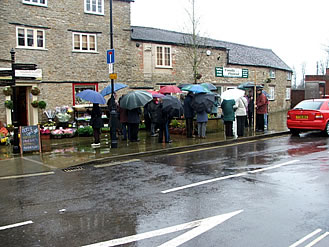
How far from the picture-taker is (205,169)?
891 cm

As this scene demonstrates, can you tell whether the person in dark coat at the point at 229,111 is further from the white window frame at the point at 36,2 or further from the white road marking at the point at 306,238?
the white window frame at the point at 36,2

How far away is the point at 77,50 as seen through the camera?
19.5m

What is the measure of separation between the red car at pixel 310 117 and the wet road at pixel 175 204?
5123 mm

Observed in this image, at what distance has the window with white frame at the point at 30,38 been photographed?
17547 mm

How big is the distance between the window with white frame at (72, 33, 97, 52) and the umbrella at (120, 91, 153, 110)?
7498 millimetres

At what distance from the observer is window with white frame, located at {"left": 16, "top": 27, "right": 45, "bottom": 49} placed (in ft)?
57.6

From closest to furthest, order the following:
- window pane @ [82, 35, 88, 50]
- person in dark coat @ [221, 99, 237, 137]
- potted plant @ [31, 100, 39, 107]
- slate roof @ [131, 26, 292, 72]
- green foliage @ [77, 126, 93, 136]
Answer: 1. person in dark coat @ [221, 99, 237, 137]
2. green foliage @ [77, 126, 93, 136]
3. potted plant @ [31, 100, 39, 107]
4. window pane @ [82, 35, 88, 50]
5. slate roof @ [131, 26, 292, 72]

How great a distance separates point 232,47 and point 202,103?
19.8 meters

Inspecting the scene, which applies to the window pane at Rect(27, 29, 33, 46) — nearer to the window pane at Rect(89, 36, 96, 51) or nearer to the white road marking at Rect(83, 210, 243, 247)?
the window pane at Rect(89, 36, 96, 51)

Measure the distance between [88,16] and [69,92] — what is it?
4389mm

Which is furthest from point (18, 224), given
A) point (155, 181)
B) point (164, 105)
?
point (164, 105)

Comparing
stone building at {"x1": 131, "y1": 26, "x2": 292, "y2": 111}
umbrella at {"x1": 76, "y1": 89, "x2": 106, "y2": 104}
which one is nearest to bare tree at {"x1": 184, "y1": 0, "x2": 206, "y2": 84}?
stone building at {"x1": 131, "y1": 26, "x2": 292, "y2": 111}

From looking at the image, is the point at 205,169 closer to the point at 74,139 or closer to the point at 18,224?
the point at 18,224

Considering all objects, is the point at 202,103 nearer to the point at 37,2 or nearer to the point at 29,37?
the point at 29,37
